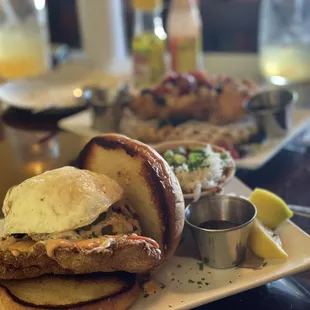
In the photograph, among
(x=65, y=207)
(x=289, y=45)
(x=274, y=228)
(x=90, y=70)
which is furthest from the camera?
(x=90, y=70)

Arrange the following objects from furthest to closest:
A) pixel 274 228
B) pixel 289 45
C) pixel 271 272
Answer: pixel 289 45 → pixel 274 228 → pixel 271 272

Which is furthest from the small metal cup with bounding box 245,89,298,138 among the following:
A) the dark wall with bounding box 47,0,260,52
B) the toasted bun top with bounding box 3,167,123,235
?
the dark wall with bounding box 47,0,260,52

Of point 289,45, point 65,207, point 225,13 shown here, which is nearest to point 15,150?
point 65,207

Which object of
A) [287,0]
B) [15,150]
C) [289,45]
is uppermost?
[287,0]

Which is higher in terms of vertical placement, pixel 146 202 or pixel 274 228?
pixel 146 202

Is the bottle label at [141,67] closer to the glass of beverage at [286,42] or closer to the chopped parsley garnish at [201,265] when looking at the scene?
the glass of beverage at [286,42]

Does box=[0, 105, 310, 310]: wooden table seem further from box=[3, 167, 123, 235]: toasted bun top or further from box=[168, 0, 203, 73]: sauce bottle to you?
box=[168, 0, 203, 73]: sauce bottle

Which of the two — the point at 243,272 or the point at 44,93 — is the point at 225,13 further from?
the point at 243,272
